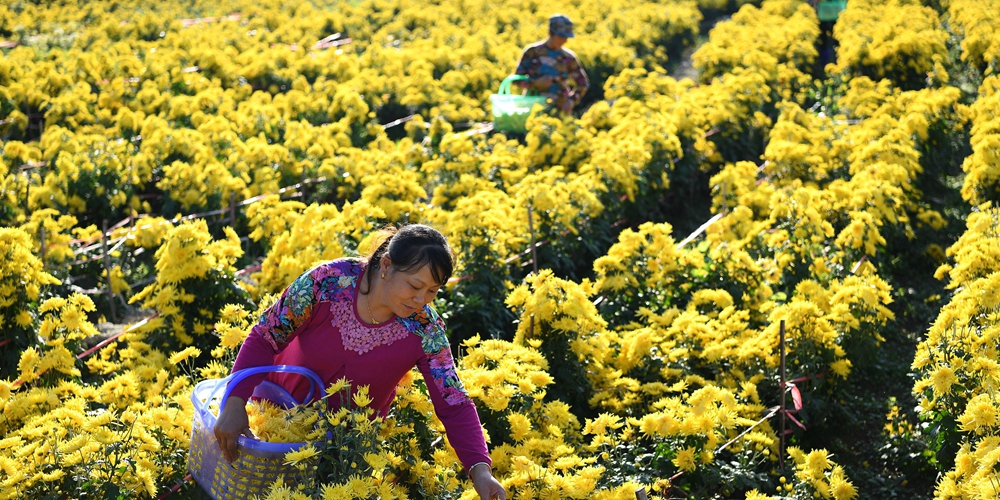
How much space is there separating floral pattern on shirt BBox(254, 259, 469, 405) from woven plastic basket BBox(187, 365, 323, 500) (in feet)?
0.47

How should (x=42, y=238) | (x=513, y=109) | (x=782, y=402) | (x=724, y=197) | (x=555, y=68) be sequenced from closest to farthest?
(x=782, y=402)
(x=42, y=238)
(x=724, y=197)
(x=513, y=109)
(x=555, y=68)

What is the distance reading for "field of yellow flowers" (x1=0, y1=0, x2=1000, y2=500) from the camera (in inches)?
131

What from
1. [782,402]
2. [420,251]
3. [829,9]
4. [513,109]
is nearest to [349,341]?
[420,251]

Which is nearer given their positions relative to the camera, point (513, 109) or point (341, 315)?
point (341, 315)

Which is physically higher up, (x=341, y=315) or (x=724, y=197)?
(x=341, y=315)

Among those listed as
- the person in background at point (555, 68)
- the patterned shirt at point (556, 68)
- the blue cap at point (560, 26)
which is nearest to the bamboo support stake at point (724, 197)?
the person in background at point (555, 68)

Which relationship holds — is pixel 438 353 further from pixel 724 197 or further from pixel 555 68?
pixel 555 68

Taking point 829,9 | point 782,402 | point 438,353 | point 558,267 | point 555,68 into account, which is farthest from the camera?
point 829,9

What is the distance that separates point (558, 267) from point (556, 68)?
3167mm

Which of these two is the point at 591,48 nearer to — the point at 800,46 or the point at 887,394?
the point at 800,46

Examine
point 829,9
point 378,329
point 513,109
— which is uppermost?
point 378,329

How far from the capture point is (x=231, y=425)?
2520 mm

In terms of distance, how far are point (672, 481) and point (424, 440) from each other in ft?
3.22

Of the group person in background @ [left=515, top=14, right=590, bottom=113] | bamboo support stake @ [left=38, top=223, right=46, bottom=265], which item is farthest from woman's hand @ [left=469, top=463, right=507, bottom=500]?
person in background @ [left=515, top=14, right=590, bottom=113]
